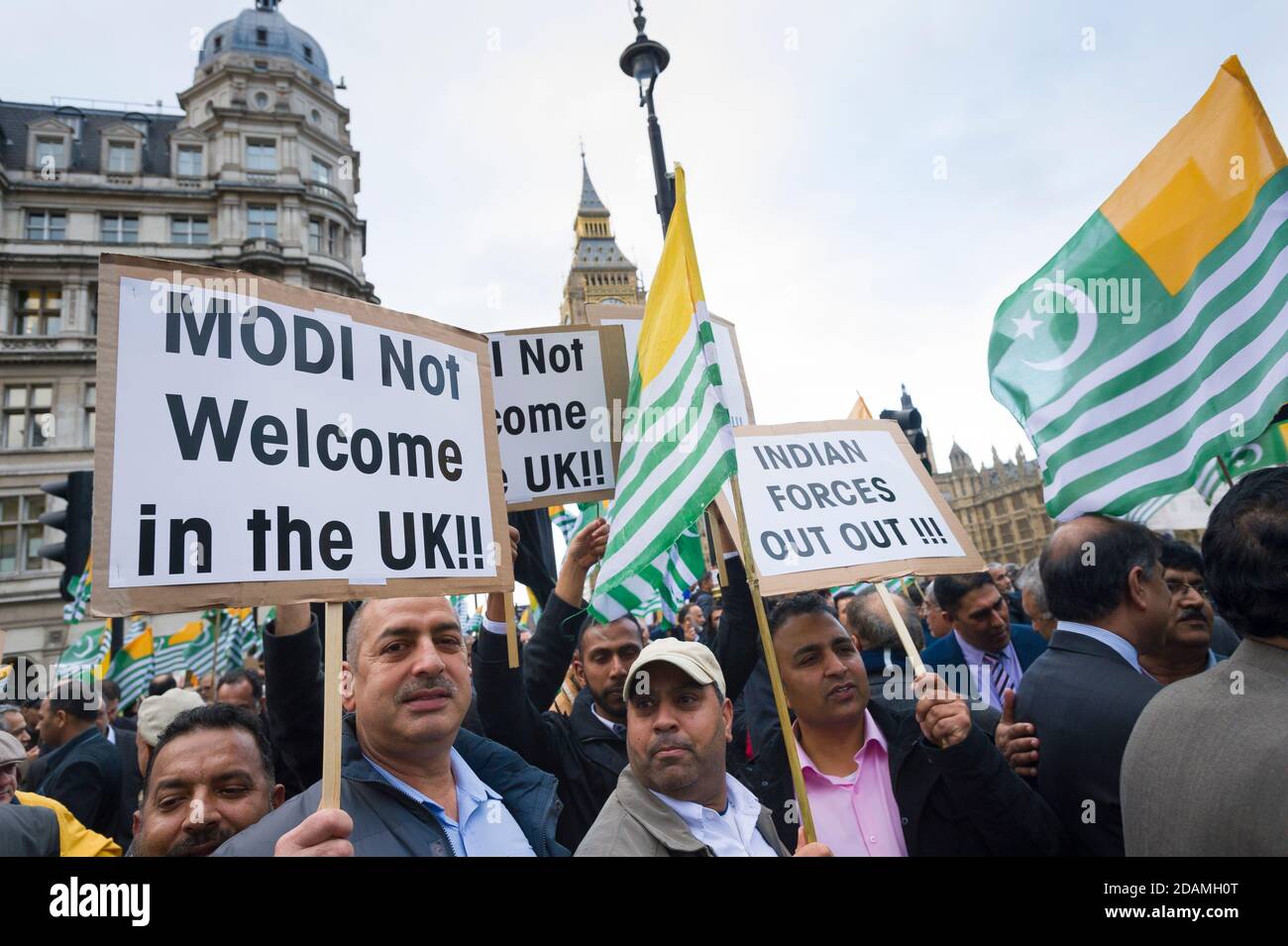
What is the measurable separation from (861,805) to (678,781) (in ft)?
3.29

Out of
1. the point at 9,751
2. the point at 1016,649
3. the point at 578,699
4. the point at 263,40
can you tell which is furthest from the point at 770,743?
the point at 263,40

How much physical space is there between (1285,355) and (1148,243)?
70cm

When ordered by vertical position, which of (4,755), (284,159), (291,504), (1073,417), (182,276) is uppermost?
(284,159)

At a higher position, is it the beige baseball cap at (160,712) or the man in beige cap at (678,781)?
the beige baseball cap at (160,712)

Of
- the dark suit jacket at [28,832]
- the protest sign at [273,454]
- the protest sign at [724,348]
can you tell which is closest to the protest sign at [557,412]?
the protest sign at [724,348]

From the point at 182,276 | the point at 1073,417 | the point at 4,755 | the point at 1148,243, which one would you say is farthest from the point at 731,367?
the point at 4,755

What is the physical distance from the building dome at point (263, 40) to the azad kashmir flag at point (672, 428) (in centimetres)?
4127

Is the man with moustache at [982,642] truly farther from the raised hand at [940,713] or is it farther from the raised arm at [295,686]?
the raised arm at [295,686]

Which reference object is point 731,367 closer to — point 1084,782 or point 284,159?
point 1084,782

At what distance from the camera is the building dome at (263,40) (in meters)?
35.6

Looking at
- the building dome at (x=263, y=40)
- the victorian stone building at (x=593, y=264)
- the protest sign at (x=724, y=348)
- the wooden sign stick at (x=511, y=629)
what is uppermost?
the victorian stone building at (x=593, y=264)

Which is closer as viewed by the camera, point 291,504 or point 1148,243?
point 291,504

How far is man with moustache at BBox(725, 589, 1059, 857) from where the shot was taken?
96.6 inches
